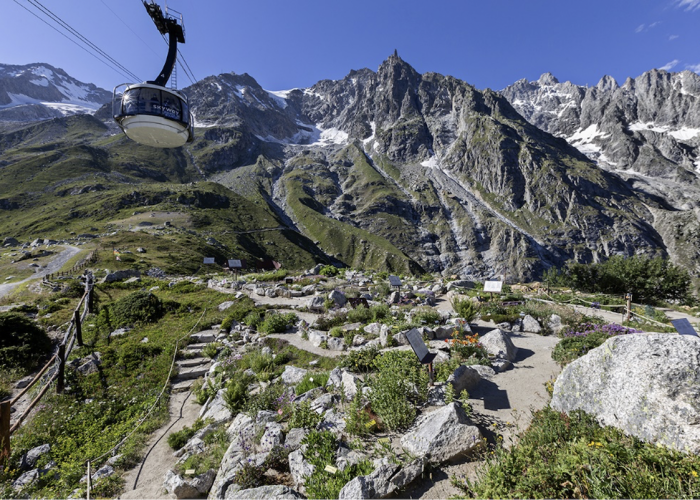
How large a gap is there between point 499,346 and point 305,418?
7.24 meters

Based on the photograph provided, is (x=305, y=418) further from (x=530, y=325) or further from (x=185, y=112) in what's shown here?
(x=185, y=112)

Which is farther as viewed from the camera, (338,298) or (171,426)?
(338,298)

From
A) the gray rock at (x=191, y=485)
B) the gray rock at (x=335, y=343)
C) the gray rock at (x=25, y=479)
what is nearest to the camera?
the gray rock at (x=191, y=485)

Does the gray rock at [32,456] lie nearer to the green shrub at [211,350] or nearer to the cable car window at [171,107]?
the green shrub at [211,350]

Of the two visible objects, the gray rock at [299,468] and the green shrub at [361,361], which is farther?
the green shrub at [361,361]

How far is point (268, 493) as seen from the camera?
4.93m

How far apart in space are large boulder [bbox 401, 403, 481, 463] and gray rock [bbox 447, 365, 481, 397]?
1810mm

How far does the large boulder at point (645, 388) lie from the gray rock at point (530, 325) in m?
8.16

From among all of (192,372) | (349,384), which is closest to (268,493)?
(349,384)

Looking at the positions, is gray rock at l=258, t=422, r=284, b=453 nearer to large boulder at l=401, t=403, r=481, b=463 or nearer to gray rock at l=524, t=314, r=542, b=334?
large boulder at l=401, t=403, r=481, b=463

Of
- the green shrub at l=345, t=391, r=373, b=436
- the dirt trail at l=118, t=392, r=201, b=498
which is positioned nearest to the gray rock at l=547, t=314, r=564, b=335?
the green shrub at l=345, t=391, r=373, b=436

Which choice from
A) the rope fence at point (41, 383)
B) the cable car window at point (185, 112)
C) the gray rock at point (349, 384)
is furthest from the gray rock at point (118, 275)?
the gray rock at point (349, 384)

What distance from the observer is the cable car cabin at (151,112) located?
13773 mm

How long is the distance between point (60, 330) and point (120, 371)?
300 inches
